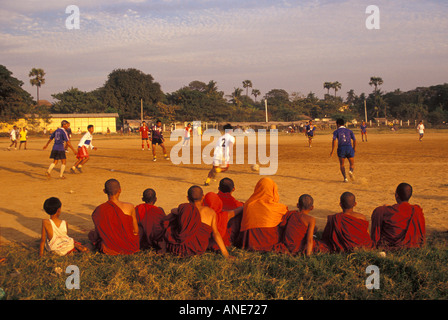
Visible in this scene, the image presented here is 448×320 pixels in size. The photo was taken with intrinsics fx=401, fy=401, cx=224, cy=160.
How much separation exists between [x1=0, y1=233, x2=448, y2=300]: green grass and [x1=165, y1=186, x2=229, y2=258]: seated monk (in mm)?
148

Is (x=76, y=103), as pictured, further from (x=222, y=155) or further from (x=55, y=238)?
(x=55, y=238)

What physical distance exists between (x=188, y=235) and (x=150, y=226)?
778 millimetres

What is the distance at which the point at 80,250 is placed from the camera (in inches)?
218

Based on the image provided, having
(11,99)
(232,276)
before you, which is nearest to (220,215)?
(232,276)

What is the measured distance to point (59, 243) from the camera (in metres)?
5.39

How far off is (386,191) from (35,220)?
801 cm

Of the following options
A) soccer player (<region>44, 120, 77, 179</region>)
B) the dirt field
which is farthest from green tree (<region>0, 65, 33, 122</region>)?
soccer player (<region>44, 120, 77, 179</region>)

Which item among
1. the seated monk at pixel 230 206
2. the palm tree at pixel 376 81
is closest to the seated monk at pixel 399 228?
the seated monk at pixel 230 206

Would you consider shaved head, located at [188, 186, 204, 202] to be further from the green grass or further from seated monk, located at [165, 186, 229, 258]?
the green grass

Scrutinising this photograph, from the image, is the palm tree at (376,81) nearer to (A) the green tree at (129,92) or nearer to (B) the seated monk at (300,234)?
(A) the green tree at (129,92)

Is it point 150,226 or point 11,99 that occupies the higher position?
point 11,99

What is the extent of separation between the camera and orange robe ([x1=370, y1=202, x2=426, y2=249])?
534 cm
